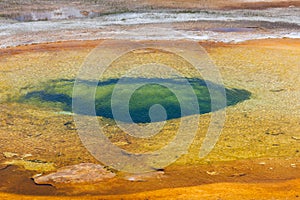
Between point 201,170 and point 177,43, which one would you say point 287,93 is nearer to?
point 201,170

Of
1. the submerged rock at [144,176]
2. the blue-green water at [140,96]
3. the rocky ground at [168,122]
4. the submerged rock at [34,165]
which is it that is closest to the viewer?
the rocky ground at [168,122]

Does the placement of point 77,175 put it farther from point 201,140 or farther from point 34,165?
point 201,140

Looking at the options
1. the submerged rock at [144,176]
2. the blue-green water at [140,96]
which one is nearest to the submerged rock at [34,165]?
the submerged rock at [144,176]

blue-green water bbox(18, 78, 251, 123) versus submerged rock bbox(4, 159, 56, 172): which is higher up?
blue-green water bbox(18, 78, 251, 123)

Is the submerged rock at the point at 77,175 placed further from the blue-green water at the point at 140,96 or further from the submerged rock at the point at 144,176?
the blue-green water at the point at 140,96

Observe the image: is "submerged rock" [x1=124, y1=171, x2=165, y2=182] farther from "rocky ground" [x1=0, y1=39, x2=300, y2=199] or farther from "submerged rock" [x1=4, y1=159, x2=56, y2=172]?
"submerged rock" [x1=4, y1=159, x2=56, y2=172]

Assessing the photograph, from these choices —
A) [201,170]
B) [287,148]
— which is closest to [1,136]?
[201,170]

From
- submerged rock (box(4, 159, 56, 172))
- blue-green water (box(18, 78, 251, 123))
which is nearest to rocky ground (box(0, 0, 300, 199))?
submerged rock (box(4, 159, 56, 172))

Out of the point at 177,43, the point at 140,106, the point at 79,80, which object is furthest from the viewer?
the point at 177,43
